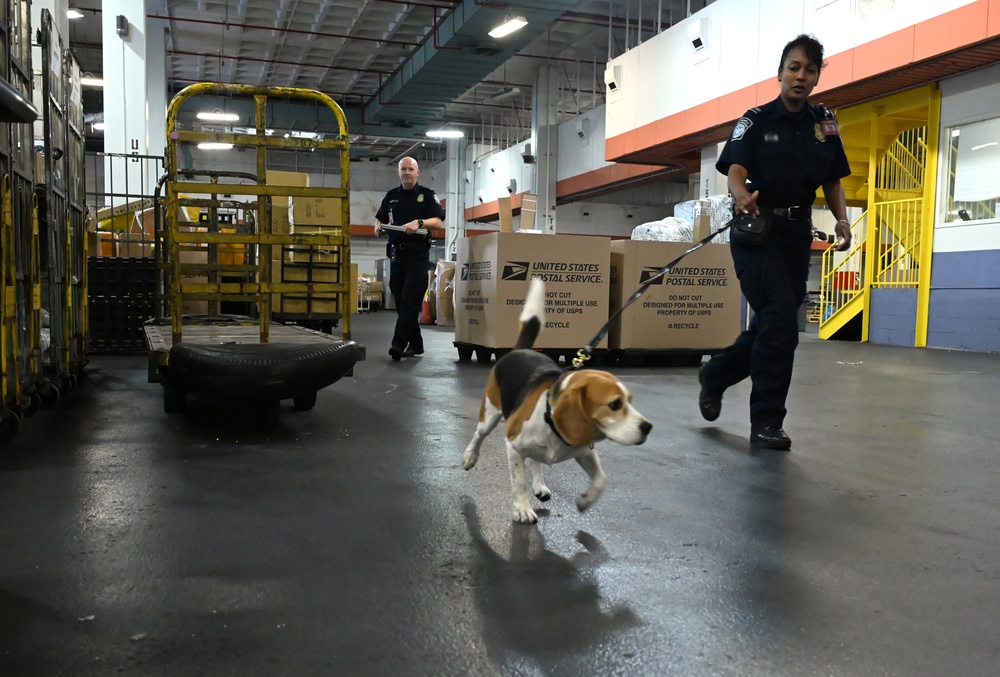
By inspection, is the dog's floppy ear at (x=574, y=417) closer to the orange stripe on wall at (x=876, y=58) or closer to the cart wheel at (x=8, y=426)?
A: the cart wheel at (x=8, y=426)

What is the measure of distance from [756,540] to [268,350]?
2.43 metres

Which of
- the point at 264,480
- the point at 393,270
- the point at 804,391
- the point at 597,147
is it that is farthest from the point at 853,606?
the point at 597,147

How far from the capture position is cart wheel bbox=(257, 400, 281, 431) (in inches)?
152

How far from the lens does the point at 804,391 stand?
223 inches

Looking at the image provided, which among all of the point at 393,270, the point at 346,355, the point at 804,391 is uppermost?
the point at 393,270

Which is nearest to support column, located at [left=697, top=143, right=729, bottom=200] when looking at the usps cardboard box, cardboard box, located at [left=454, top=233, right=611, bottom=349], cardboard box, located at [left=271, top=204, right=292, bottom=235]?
the usps cardboard box

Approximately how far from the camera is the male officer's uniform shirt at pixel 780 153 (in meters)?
3.50

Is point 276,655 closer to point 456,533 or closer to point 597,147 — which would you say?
point 456,533

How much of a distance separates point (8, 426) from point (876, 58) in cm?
1027

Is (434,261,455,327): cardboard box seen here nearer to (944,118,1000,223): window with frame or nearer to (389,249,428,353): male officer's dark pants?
(389,249,428,353): male officer's dark pants

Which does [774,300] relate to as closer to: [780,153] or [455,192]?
[780,153]

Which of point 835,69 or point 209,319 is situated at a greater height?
point 835,69

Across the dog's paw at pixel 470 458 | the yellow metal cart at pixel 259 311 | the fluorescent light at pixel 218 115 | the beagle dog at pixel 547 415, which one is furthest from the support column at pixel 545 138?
the beagle dog at pixel 547 415

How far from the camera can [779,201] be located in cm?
355
